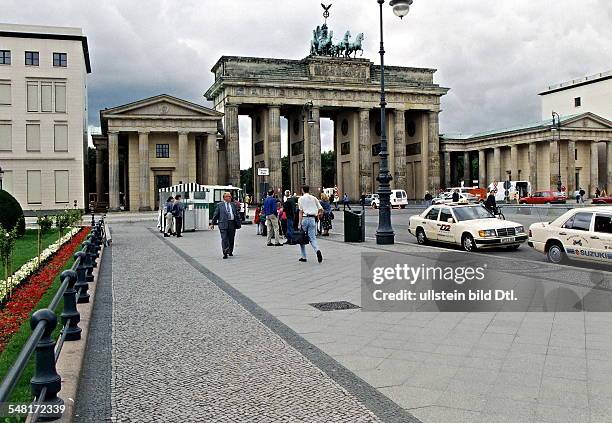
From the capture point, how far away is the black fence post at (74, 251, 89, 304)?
8223 millimetres

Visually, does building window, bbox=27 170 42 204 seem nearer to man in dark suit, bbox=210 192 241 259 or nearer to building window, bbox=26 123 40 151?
building window, bbox=26 123 40 151

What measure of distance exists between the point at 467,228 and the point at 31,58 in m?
50.5

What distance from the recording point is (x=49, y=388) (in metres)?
4.54

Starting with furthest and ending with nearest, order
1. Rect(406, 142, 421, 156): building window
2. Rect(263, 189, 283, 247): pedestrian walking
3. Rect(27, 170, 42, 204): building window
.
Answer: Rect(406, 142, 421, 156): building window
Rect(27, 170, 42, 204): building window
Rect(263, 189, 283, 247): pedestrian walking

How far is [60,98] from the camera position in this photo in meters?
56.8

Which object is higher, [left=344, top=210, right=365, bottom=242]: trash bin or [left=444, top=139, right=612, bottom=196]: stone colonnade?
[left=444, top=139, right=612, bottom=196]: stone colonnade

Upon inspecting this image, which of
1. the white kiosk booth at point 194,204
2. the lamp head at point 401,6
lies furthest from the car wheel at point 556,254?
the white kiosk booth at point 194,204

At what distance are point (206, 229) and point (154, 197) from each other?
36056 mm

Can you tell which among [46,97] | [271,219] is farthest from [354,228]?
[46,97]

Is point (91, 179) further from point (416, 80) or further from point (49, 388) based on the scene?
point (49, 388)

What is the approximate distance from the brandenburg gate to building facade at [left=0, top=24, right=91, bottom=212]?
1792cm

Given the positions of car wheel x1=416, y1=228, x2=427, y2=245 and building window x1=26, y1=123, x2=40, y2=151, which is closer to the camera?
car wheel x1=416, y1=228, x2=427, y2=245

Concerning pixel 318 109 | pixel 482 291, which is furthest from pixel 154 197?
pixel 482 291

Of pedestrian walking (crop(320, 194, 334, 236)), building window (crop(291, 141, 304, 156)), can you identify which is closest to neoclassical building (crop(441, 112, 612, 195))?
building window (crop(291, 141, 304, 156))
